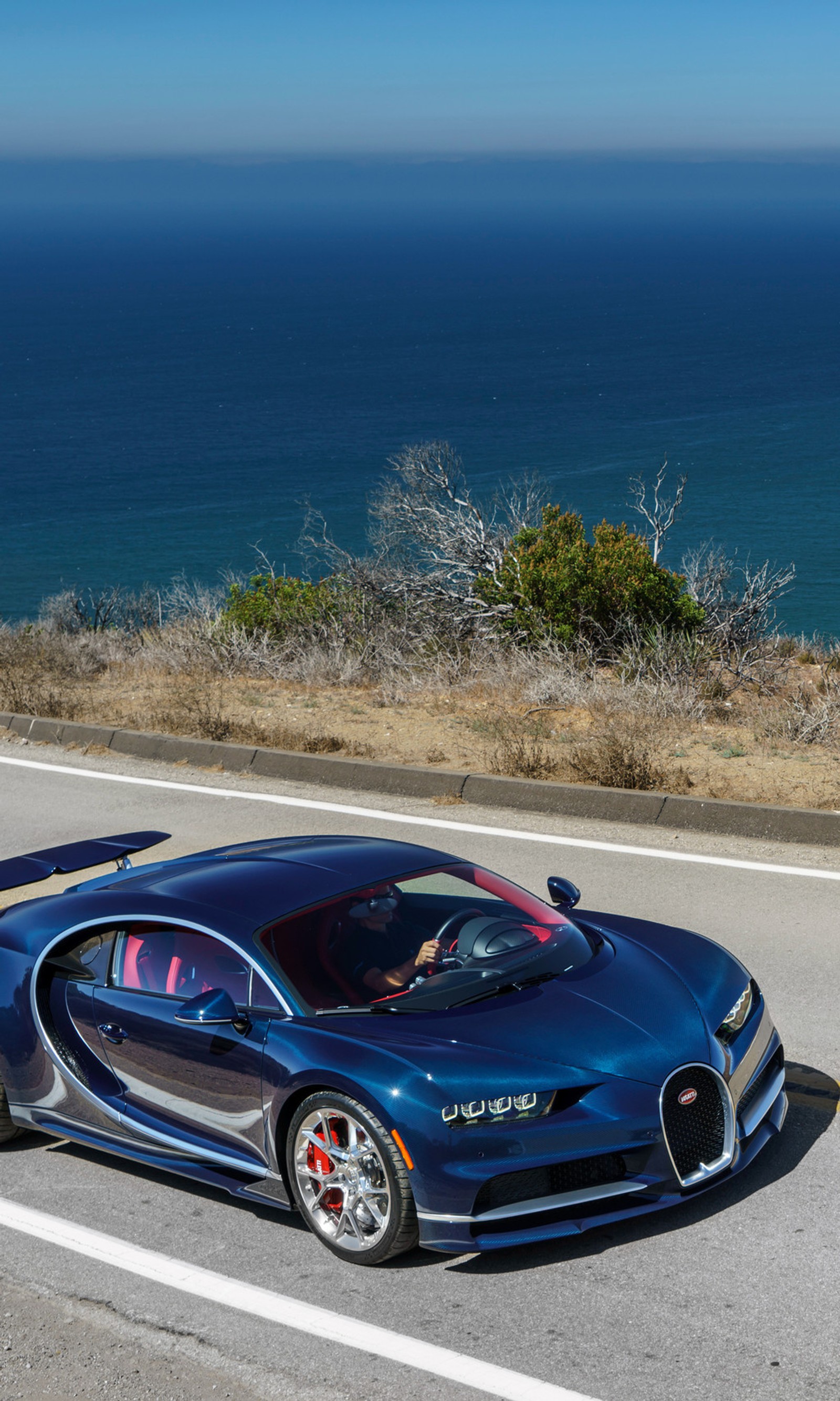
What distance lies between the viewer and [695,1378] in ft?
12.5

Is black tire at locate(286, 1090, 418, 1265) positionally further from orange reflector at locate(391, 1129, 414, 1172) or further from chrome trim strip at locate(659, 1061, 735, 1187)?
chrome trim strip at locate(659, 1061, 735, 1187)

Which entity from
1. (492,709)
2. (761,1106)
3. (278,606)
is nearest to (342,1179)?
(761,1106)

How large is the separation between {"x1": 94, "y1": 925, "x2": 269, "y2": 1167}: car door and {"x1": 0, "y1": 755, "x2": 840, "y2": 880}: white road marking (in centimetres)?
460

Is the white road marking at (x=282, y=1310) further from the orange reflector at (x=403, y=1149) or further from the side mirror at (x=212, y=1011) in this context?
the side mirror at (x=212, y=1011)

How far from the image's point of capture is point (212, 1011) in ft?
15.8

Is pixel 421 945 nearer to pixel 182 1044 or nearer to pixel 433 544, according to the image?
pixel 182 1044

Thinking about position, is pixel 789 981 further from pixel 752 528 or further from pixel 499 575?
pixel 752 528

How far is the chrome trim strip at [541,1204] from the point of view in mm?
4328

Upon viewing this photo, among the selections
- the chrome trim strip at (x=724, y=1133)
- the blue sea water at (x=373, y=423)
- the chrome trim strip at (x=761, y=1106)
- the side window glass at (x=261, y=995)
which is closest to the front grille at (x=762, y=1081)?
the chrome trim strip at (x=761, y=1106)

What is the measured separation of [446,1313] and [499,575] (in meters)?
13.2

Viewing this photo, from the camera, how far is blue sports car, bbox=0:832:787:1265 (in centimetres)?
438

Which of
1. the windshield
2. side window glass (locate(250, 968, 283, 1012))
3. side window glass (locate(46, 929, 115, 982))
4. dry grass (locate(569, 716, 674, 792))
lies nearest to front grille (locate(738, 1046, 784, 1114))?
the windshield

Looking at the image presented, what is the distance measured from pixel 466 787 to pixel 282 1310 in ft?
21.9

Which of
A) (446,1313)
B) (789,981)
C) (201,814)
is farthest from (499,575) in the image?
(446,1313)
